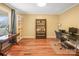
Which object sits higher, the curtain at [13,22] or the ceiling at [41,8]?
the ceiling at [41,8]

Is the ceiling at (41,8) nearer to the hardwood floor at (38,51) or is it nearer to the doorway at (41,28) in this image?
Answer: the hardwood floor at (38,51)

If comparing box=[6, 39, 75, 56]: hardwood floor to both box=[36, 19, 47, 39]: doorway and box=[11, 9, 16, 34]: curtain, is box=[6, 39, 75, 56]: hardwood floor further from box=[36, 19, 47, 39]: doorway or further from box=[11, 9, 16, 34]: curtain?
box=[36, 19, 47, 39]: doorway

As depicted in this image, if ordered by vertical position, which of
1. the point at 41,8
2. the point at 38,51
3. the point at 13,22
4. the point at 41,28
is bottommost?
the point at 38,51

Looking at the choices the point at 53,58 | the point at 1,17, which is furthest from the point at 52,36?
the point at 53,58

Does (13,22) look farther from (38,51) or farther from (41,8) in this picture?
(38,51)

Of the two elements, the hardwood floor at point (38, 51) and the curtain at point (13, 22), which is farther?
the curtain at point (13, 22)

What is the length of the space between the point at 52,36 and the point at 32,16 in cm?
223

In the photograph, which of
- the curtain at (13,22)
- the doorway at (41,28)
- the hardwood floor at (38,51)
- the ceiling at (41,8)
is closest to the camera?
the hardwood floor at (38,51)

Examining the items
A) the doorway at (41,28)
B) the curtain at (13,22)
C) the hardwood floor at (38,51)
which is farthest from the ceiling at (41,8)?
the doorway at (41,28)

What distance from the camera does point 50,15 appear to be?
9680 millimetres

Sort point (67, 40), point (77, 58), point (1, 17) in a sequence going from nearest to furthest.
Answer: point (77, 58) → point (67, 40) → point (1, 17)

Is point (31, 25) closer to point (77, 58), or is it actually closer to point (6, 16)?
point (6, 16)

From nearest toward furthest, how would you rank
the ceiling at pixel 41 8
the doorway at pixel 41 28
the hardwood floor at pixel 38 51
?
the hardwood floor at pixel 38 51 → the ceiling at pixel 41 8 → the doorway at pixel 41 28

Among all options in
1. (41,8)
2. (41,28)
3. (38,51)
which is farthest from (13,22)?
(41,28)
